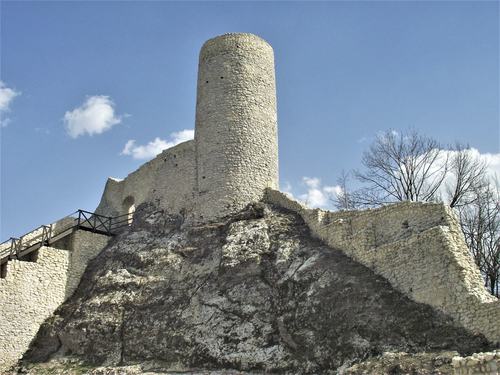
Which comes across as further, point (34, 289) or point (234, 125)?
point (234, 125)

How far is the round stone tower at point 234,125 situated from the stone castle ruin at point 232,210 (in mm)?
43

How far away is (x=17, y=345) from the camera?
811 inches

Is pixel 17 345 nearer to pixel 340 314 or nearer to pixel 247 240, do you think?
pixel 247 240

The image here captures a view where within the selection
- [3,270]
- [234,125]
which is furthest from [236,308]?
[3,270]

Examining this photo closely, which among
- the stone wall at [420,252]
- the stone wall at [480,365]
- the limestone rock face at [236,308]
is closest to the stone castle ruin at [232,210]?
the stone wall at [420,252]

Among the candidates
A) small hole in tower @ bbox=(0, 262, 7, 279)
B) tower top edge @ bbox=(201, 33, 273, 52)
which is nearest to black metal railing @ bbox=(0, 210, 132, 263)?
small hole in tower @ bbox=(0, 262, 7, 279)

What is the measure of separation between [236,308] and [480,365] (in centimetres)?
968

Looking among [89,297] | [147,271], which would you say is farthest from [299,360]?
[89,297]

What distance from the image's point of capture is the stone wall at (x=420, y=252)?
1434 cm

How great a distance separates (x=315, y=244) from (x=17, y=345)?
11.1 m

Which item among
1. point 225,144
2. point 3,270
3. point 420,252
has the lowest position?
point 420,252

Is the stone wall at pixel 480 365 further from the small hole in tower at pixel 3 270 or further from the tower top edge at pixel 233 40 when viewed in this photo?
the tower top edge at pixel 233 40

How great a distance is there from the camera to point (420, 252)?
16.0 meters

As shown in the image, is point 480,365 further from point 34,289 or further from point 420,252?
point 34,289
